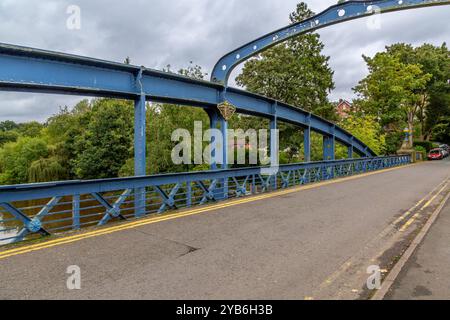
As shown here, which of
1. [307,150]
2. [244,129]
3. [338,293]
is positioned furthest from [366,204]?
[244,129]

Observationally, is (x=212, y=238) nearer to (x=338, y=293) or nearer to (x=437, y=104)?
(x=338, y=293)

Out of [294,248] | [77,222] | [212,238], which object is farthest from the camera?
[77,222]

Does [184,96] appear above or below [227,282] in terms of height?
above

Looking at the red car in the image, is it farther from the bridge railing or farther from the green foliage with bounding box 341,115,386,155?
the bridge railing

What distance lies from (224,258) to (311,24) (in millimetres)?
12888

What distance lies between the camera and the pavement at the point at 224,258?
→ 424 cm

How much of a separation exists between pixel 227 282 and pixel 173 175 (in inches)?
217

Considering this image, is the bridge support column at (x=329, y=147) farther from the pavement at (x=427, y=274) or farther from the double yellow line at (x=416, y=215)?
the pavement at (x=427, y=274)

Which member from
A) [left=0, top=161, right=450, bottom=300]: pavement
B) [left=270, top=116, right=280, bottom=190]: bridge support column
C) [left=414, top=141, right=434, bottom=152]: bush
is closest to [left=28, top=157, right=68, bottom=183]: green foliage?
[left=270, top=116, right=280, bottom=190]: bridge support column

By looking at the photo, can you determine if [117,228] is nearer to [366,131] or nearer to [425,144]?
[366,131]

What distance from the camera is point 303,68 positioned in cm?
3262

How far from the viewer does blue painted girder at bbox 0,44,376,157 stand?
25.2 ft

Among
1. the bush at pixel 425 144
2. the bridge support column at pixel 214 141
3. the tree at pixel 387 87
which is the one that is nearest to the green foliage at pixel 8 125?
the tree at pixel 387 87

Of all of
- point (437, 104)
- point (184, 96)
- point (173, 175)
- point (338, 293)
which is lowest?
point (338, 293)
